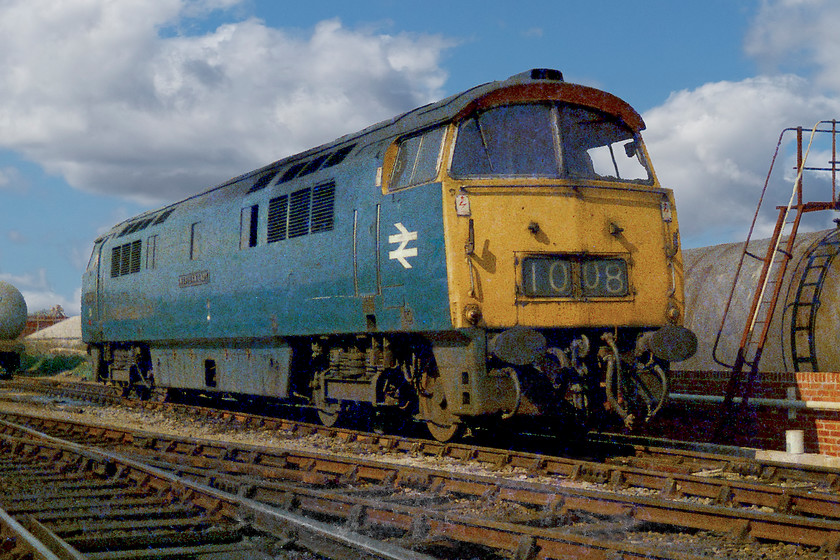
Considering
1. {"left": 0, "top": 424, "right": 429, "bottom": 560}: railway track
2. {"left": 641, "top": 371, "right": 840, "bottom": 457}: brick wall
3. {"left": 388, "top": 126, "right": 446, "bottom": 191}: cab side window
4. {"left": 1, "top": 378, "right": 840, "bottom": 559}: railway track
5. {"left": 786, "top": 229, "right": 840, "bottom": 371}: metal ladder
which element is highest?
{"left": 388, "top": 126, "right": 446, "bottom": 191}: cab side window

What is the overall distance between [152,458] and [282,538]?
3628 mm

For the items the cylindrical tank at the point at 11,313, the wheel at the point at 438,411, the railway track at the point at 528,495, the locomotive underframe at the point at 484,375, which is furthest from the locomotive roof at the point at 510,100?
the cylindrical tank at the point at 11,313

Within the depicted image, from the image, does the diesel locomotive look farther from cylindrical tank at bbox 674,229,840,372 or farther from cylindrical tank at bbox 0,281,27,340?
cylindrical tank at bbox 0,281,27,340

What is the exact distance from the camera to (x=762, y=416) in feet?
30.4

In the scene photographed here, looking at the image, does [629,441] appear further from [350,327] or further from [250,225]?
[250,225]

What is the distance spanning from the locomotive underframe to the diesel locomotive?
0.7 inches

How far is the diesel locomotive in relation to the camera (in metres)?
7.42

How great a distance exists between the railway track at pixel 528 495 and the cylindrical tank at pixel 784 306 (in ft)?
9.30

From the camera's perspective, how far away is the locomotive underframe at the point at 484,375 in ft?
24.0

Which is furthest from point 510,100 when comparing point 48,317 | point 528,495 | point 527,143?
point 48,317

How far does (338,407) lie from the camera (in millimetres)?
9852

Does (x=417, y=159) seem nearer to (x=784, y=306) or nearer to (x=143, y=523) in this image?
(x=143, y=523)

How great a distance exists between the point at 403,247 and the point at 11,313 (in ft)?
71.0

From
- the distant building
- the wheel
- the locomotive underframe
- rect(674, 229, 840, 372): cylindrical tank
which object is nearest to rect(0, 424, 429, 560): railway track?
the locomotive underframe
